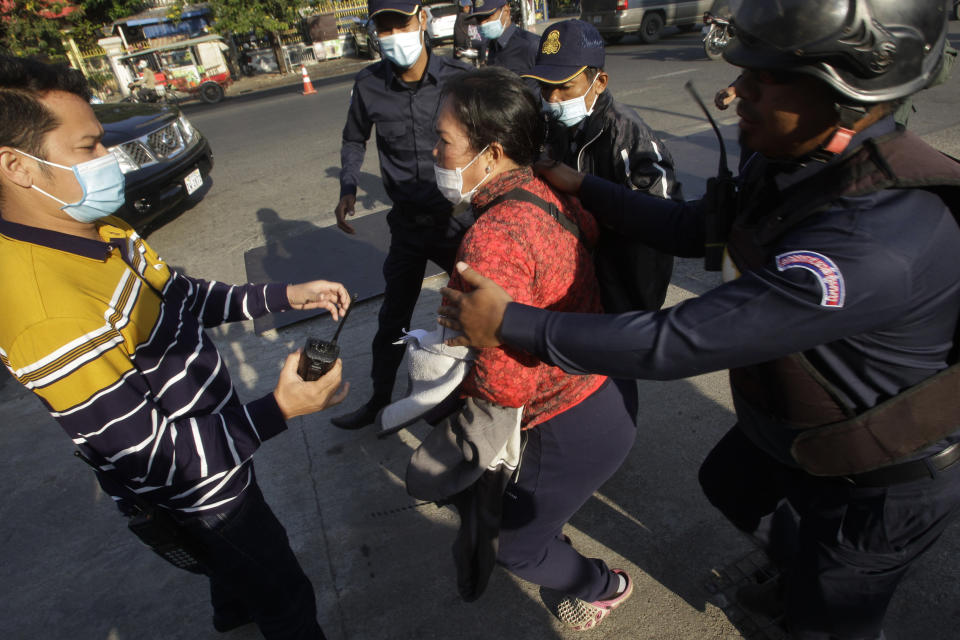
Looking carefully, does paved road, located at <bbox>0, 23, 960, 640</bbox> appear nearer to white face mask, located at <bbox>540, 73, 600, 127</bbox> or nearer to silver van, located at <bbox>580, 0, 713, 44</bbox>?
white face mask, located at <bbox>540, 73, 600, 127</bbox>

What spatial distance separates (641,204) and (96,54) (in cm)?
2825

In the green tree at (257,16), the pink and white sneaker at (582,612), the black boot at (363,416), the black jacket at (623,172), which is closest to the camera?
the black jacket at (623,172)

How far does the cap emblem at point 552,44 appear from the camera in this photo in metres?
2.60

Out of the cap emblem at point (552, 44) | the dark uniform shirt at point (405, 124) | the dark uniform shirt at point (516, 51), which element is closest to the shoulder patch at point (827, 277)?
the cap emblem at point (552, 44)

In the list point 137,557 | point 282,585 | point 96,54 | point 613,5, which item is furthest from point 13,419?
point 96,54

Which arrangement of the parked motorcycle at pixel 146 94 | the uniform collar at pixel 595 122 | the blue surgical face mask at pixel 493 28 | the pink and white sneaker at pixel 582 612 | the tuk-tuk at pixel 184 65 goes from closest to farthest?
the pink and white sneaker at pixel 582 612 < the uniform collar at pixel 595 122 < the blue surgical face mask at pixel 493 28 < the parked motorcycle at pixel 146 94 < the tuk-tuk at pixel 184 65

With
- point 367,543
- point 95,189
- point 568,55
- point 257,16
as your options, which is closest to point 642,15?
point 257,16

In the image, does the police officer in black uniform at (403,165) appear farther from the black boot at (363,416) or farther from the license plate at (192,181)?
the license plate at (192,181)

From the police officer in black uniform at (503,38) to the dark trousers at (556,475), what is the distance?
3.36 meters

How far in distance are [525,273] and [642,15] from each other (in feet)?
54.7

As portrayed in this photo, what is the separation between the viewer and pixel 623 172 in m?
2.36

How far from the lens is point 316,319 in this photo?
4.37m

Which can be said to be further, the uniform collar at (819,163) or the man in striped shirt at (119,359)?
A: the man in striped shirt at (119,359)

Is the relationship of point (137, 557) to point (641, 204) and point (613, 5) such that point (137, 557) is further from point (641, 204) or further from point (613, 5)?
point (613, 5)
